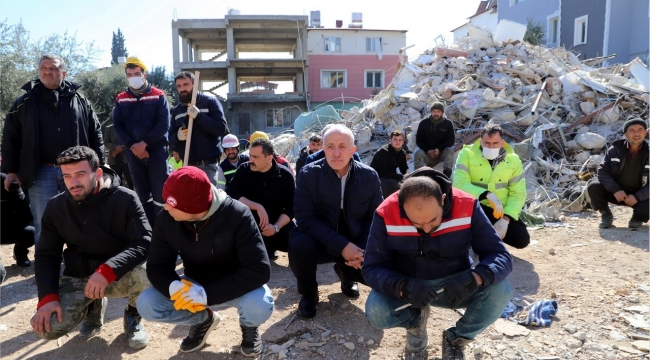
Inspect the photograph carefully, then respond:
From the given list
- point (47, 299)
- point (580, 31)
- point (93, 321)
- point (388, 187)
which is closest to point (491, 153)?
point (388, 187)

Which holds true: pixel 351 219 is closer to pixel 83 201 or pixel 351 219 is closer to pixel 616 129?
pixel 83 201

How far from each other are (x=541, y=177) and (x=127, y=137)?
671 centimetres

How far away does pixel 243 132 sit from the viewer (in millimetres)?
27156

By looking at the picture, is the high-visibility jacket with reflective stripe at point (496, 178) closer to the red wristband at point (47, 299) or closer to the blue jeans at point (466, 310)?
the blue jeans at point (466, 310)

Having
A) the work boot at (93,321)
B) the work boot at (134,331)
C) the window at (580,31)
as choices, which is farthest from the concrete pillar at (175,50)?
the work boot at (134,331)

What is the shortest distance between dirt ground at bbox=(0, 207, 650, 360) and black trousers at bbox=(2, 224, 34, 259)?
309 millimetres

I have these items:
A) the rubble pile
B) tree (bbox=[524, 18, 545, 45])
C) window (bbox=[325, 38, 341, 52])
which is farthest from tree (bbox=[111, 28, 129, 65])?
the rubble pile

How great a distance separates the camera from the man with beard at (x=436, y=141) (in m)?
7.49

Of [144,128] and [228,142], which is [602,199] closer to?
[228,142]

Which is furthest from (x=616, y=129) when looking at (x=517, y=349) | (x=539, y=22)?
(x=539, y=22)

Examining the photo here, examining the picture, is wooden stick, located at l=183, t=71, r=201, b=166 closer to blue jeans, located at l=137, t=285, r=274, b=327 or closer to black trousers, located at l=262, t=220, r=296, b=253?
black trousers, located at l=262, t=220, r=296, b=253

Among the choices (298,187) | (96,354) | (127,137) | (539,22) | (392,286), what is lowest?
(96,354)

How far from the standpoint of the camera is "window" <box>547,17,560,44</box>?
24.0 metres

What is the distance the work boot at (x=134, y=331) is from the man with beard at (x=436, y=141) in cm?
574
